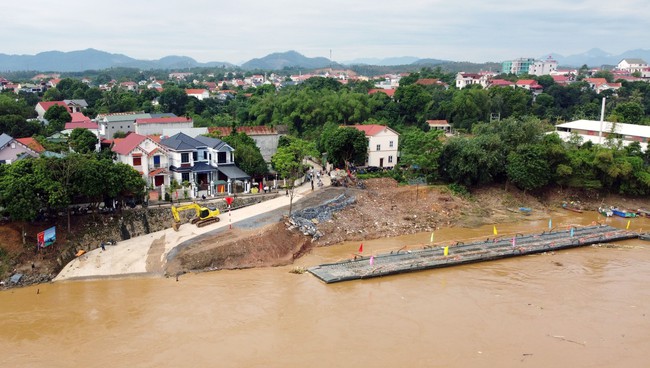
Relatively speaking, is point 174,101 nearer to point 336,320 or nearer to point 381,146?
point 381,146

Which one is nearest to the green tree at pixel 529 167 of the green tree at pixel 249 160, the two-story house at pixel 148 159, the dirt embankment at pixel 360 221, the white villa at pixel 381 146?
the dirt embankment at pixel 360 221

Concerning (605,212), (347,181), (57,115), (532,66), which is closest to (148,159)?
(347,181)

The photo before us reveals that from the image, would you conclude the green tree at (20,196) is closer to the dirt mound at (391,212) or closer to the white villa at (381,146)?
the dirt mound at (391,212)

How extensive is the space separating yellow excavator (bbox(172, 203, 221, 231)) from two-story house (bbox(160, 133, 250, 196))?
127 inches

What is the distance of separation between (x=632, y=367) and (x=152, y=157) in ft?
80.9

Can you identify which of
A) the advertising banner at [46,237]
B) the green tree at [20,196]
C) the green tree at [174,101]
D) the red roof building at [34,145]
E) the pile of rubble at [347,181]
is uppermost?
the green tree at [174,101]

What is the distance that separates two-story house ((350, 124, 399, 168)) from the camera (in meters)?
34.9

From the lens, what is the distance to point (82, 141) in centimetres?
3111

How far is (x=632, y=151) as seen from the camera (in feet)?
117

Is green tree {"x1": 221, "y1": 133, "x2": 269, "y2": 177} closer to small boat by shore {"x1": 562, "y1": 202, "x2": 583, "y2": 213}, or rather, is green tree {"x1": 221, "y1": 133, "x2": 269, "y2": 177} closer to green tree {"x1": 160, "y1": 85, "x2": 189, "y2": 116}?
small boat by shore {"x1": 562, "y1": 202, "x2": 583, "y2": 213}

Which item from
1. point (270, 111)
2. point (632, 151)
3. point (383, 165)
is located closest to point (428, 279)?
point (383, 165)

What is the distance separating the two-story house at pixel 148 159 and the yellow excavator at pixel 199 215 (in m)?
4.31

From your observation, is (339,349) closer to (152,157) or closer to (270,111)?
(152,157)

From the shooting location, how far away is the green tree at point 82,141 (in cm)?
3056
